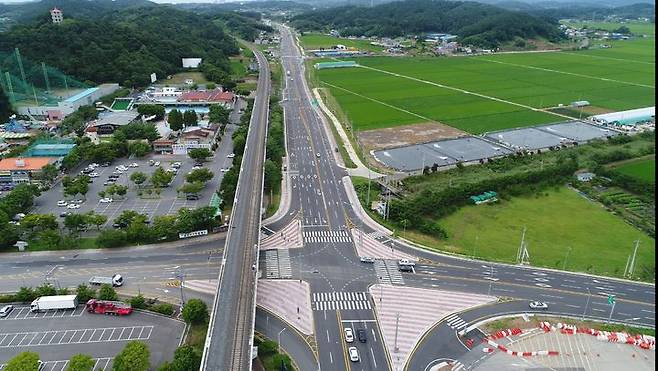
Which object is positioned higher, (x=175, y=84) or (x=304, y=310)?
(x=175, y=84)

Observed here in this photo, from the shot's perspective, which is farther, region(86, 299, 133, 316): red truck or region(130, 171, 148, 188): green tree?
region(130, 171, 148, 188): green tree

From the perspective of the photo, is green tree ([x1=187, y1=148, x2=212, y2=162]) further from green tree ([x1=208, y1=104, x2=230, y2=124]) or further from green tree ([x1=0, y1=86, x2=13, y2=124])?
green tree ([x1=0, y1=86, x2=13, y2=124])

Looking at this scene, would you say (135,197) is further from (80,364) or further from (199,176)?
(80,364)

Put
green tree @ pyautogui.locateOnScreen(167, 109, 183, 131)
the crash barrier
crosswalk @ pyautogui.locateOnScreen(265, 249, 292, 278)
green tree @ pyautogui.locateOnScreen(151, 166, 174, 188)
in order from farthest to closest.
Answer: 1. green tree @ pyautogui.locateOnScreen(167, 109, 183, 131)
2. green tree @ pyautogui.locateOnScreen(151, 166, 174, 188)
3. crosswalk @ pyautogui.locateOnScreen(265, 249, 292, 278)
4. the crash barrier

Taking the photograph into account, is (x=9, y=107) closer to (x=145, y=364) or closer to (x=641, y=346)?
(x=145, y=364)

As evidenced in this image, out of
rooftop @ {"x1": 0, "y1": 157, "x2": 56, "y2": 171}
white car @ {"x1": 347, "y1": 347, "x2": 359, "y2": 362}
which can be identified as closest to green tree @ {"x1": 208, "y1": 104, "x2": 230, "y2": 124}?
rooftop @ {"x1": 0, "y1": 157, "x2": 56, "y2": 171}

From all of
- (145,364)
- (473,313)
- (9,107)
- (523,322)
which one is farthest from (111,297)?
(9,107)
